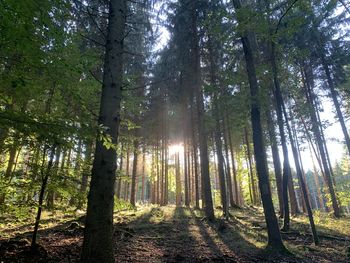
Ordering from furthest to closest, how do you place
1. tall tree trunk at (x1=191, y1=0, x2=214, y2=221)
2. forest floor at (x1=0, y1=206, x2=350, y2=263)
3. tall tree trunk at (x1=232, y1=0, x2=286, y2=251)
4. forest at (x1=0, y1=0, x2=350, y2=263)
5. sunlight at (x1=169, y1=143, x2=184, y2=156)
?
1. sunlight at (x1=169, y1=143, x2=184, y2=156)
2. tall tree trunk at (x1=191, y1=0, x2=214, y2=221)
3. tall tree trunk at (x1=232, y1=0, x2=286, y2=251)
4. forest floor at (x1=0, y1=206, x2=350, y2=263)
5. forest at (x1=0, y1=0, x2=350, y2=263)

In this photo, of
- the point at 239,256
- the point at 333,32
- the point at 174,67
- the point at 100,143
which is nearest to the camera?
the point at 100,143

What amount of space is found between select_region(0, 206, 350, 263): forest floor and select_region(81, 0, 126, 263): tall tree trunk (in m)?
1.98

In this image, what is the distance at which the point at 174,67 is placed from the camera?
611 inches

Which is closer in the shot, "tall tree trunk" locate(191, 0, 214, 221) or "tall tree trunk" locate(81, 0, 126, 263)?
→ "tall tree trunk" locate(81, 0, 126, 263)

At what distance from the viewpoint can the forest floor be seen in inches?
241

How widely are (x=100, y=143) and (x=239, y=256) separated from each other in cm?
507

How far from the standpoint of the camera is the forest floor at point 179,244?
611cm

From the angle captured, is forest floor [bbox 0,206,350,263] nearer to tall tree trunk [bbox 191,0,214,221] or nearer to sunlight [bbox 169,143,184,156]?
tall tree trunk [bbox 191,0,214,221]

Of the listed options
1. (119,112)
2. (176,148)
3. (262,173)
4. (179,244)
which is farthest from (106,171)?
(176,148)

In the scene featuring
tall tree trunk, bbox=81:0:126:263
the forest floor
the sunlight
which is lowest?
the forest floor

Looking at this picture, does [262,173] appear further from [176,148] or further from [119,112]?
[176,148]

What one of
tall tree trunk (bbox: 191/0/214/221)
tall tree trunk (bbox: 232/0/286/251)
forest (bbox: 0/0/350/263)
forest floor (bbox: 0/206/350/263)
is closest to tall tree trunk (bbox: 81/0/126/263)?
forest (bbox: 0/0/350/263)

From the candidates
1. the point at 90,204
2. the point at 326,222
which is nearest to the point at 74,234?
the point at 90,204

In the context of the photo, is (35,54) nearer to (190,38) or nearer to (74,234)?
(74,234)
